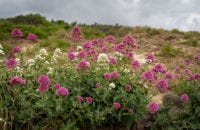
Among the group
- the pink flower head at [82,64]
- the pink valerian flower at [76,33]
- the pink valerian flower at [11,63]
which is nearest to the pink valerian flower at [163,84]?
the pink flower head at [82,64]

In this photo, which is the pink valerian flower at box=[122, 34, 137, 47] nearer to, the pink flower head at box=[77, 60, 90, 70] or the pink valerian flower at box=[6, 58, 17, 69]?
the pink flower head at box=[77, 60, 90, 70]

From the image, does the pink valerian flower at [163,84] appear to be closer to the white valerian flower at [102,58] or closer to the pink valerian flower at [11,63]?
the white valerian flower at [102,58]

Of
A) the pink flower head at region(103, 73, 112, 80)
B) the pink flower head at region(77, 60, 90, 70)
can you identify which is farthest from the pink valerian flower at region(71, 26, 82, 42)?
the pink flower head at region(103, 73, 112, 80)

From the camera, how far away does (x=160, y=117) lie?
5250mm

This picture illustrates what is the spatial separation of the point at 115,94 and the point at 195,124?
1277mm

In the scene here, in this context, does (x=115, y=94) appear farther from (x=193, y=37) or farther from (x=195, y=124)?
(x=193, y=37)

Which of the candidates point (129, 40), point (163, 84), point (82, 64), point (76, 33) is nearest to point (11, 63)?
point (82, 64)

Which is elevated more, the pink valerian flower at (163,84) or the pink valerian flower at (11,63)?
the pink valerian flower at (11,63)

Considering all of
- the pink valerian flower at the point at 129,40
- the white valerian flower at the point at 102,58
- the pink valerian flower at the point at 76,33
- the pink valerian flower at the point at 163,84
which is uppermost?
the pink valerian flower at the point at 76,33

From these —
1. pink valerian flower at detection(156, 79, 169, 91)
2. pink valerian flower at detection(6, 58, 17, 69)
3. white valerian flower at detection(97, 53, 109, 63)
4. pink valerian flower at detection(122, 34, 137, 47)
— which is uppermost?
pink valerian flower at detection(122, 34, 137, 47)

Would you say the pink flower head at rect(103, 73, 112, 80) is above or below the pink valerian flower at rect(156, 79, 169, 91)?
above

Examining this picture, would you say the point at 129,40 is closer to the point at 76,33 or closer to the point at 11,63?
the point at 76,33

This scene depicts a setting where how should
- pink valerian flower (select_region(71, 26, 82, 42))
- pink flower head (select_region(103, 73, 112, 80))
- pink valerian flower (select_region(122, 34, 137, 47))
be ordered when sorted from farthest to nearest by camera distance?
pink valerian flower (select_region(71, 26, 82, 42)), pink valerian flower (select_region(122, 34, 137, 47)), pink flower head (select_region(103, 73, 112, 80))

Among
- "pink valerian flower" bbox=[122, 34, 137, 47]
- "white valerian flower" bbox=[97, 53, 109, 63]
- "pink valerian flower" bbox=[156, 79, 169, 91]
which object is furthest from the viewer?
"pink valerian flower" bbox=[122, 34, 137, 47]
